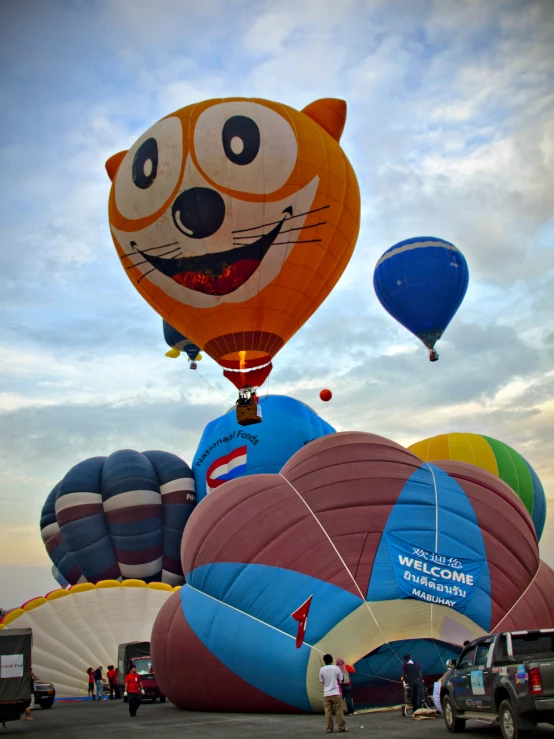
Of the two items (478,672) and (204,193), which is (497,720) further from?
(204,193)

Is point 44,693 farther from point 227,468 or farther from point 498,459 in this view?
point 498,459

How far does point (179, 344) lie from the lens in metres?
30.9

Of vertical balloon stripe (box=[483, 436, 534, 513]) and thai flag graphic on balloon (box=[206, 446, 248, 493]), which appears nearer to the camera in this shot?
thai flag graphic on balloon (box=[206, 446, 248, 493])

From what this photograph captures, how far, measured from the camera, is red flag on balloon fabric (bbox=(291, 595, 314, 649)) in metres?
10.7

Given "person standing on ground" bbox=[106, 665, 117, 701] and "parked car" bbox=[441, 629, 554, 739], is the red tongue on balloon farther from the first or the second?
"person standing on ground" bbox=[106, 665, 117, 701]

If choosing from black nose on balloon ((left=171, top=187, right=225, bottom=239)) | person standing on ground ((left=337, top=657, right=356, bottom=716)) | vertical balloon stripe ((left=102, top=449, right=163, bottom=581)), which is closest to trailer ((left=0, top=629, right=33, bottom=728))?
person standing on ground ((left=337, top=657, right=356, bottom=716))

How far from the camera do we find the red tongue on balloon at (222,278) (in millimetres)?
15539

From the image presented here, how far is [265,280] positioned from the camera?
1581cm

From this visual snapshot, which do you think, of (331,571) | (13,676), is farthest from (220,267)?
(13,676)

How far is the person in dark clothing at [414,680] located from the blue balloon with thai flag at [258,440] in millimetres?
11887

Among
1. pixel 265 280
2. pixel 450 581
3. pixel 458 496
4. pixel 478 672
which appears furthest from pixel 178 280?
pixel 478 672

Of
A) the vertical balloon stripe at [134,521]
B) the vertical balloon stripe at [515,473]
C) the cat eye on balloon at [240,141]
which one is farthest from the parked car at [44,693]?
the vertical balloon stripe at [515,473]

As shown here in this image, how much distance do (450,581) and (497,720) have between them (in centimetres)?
394

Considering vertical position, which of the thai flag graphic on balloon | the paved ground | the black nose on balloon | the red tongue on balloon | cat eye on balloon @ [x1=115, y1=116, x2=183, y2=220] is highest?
cat eye on balloon @ [x1=115, y1=116, x2=183, y2=220]
